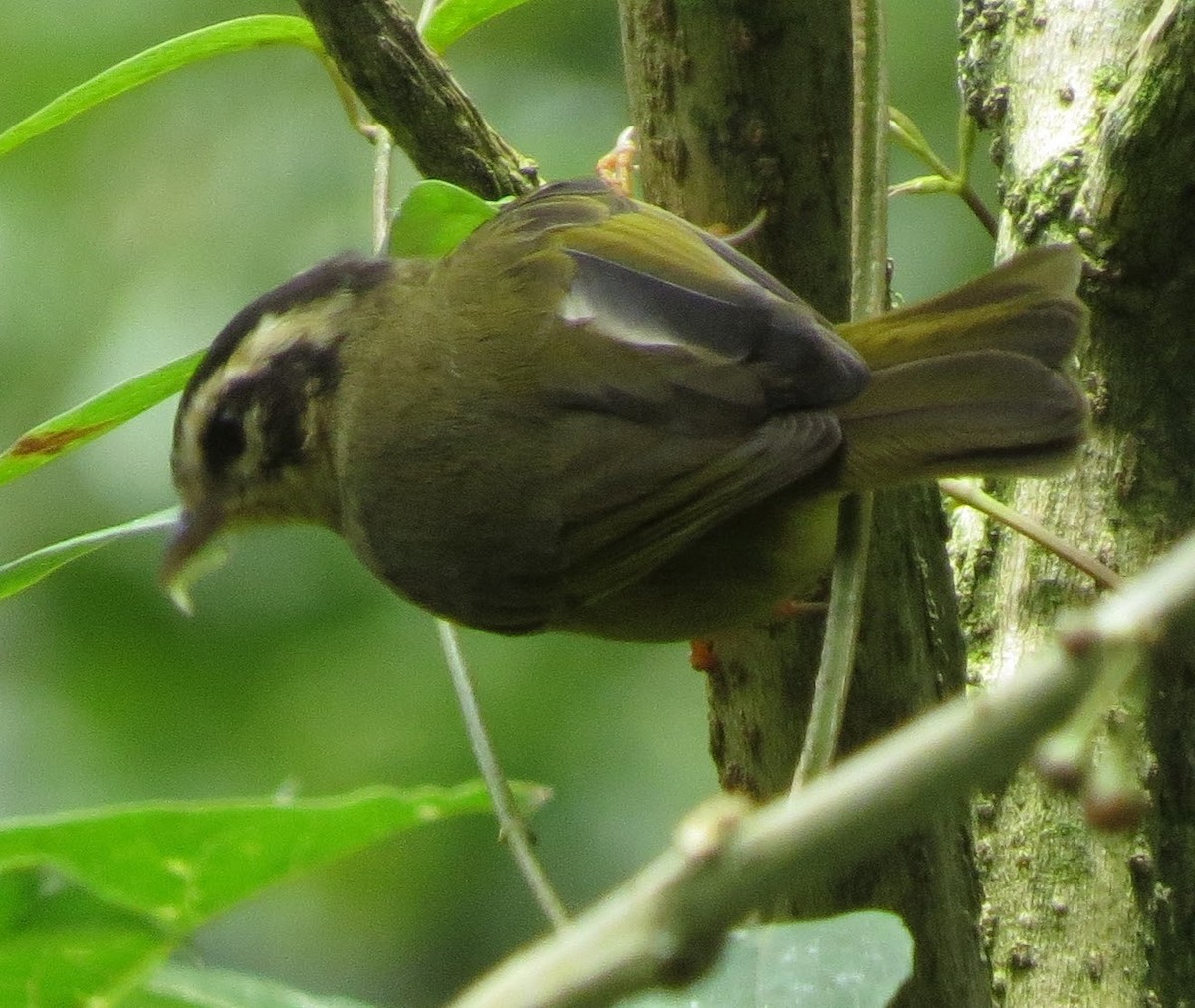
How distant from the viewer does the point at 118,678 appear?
457 cm

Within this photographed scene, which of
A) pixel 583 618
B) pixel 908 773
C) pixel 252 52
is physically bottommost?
pixel 583 618

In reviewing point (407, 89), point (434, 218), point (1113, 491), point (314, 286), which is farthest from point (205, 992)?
point (314, 286)

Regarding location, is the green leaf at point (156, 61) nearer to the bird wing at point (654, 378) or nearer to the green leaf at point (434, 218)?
the green leaf at point (434, 218)

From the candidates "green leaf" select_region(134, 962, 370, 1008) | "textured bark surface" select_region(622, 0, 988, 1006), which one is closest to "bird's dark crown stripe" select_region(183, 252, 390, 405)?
"textured bark surface" select_region(622, 0, 988, 1006)

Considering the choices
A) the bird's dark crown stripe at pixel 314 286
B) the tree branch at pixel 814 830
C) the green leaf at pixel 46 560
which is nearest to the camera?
the tree branch at pixel 814 830

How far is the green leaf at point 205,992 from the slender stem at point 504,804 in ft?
1.56

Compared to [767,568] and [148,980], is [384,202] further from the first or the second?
[148,980]

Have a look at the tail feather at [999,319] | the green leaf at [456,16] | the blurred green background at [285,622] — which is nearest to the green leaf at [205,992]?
the tail feather at [999,319]

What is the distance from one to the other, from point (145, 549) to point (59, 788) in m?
0.73

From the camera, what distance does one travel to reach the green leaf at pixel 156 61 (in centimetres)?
231

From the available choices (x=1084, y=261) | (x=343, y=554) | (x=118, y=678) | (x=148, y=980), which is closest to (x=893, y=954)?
(x=148, y=980)

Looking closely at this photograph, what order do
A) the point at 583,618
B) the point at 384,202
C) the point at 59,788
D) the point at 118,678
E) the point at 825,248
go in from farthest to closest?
the point at 118,678 < the point at 59,788 < the point at 583,618 < the point at 384,202 < the point at 825,248

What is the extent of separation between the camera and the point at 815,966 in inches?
42.4

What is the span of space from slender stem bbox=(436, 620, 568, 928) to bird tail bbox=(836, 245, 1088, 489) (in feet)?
2.05
